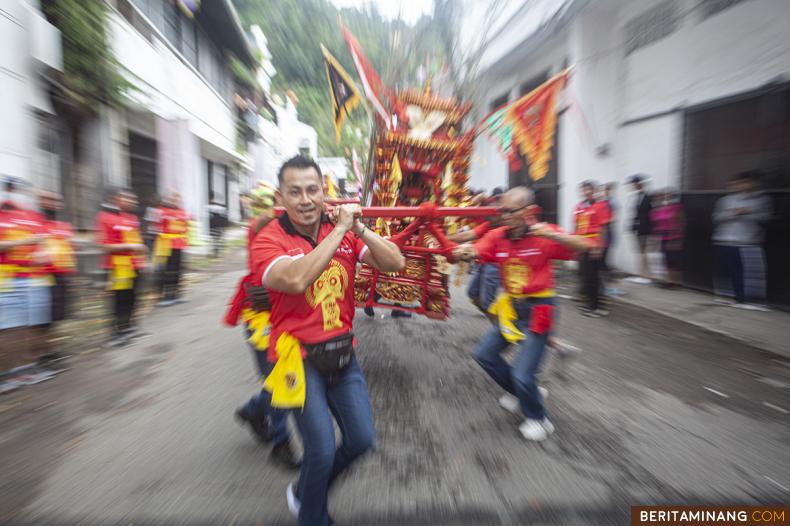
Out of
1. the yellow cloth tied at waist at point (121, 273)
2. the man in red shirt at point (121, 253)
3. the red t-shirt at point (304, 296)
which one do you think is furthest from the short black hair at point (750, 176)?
the yellow cloth tied at waist at point (121, 273)

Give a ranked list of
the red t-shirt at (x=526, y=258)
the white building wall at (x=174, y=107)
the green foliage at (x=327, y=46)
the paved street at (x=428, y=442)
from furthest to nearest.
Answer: the white building wall at (x=174, y=107) < the green foliage at (x=327, y=46) < the red t-shirt at (x=526, y=258) < the paved street at (x=428, y=442)

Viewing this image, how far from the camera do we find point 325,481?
6.04 ft

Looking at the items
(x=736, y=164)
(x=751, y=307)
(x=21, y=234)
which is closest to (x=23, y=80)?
(x=21, y=234)

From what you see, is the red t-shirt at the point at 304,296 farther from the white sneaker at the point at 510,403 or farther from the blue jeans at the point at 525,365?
the white sneaker at the point at 510,403

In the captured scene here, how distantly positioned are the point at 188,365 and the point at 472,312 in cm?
391

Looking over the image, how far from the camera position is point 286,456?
261 centimetres

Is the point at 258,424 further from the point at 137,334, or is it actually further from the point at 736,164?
the point at 736,164

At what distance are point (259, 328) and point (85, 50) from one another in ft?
25.6

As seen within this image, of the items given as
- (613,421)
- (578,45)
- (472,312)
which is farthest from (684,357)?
(578,45)

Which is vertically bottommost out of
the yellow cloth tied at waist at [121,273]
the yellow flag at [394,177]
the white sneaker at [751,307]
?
the white sneaker at [751,307]

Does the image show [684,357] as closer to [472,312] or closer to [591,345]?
[591,345]

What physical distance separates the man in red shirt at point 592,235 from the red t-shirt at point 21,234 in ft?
20.4

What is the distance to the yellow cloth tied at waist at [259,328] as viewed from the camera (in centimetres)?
254

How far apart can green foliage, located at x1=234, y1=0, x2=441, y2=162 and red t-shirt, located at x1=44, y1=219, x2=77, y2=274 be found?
3484 mm
